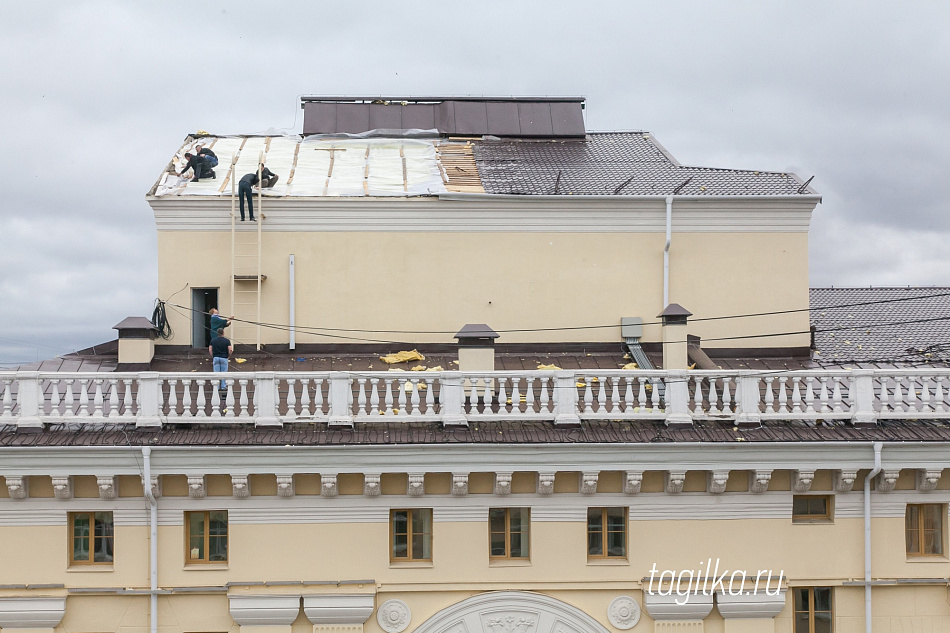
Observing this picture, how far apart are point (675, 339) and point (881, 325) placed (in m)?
8.92

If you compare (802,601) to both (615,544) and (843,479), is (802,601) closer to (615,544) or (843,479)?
(843,479)

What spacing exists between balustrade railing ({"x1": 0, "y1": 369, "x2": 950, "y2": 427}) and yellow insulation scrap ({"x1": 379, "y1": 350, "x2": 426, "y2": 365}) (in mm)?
2165

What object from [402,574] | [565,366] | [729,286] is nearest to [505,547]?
[402,574]

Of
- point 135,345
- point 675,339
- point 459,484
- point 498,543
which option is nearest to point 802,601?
point 675,339

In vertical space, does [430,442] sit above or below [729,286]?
below

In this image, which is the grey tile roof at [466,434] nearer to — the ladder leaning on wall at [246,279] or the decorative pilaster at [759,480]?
the decorative pilaster at [759,480]

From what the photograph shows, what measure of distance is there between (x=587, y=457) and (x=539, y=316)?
525 centimetres

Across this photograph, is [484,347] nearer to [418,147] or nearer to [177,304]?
[177,304]

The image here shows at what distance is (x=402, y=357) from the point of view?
53.3 feet

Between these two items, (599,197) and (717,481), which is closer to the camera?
(717,481)

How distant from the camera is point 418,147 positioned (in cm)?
2102

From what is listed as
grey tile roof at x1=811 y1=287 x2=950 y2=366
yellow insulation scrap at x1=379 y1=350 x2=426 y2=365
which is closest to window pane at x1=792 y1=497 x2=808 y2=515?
grey tile roof at x1=811 y1=287 x2=950 y2=366

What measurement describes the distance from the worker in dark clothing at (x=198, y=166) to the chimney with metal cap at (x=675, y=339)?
37.1 ft

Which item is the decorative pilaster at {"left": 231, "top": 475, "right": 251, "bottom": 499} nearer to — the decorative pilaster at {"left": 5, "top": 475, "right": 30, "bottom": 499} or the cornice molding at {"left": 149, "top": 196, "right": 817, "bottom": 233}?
the decorative pilaster at {"left": 5, "top": 475, "right": 30, "bottom": 499}
